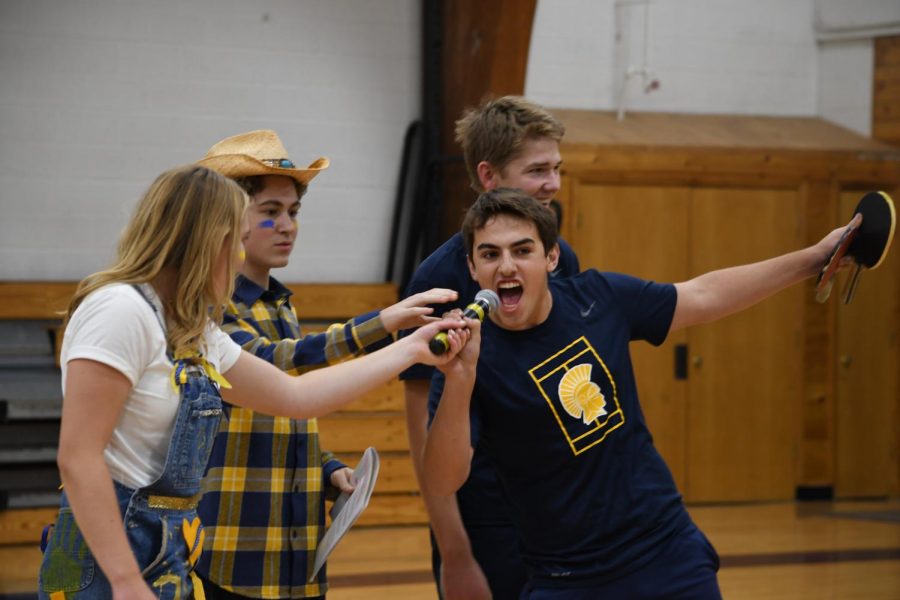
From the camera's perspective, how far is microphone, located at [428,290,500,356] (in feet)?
8.01

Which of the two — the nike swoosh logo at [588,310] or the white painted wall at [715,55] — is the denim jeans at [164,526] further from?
the white painted wall at [715,55]

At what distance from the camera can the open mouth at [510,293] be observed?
269cm

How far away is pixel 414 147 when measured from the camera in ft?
28.2

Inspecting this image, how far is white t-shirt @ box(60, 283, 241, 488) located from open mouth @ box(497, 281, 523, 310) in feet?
2.78

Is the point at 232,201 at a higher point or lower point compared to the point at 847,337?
higher

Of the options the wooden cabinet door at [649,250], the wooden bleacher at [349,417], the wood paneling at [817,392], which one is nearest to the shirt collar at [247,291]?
the wooden bleacher at [349,417]

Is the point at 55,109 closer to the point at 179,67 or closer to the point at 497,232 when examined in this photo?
the point at 179,67

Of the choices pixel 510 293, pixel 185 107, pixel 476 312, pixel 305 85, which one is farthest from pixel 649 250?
pixel 476 312

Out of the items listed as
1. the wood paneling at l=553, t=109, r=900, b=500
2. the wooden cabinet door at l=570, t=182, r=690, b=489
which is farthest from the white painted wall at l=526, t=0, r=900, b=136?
the wooden cabinet door at l=570, t=182, r=690, b=489

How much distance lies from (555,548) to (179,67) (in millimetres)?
6164

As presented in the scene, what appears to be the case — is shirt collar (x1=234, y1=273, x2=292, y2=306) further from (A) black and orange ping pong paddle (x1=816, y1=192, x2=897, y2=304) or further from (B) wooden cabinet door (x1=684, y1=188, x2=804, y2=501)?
(B) wooden cabinet door (x1=684, y1=188, x2=804, y2=501)

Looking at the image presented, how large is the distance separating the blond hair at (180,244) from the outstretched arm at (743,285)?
1.19m

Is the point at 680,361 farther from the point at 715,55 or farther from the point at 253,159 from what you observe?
the point at 253,159

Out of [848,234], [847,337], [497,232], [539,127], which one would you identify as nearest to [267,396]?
[497,232]
